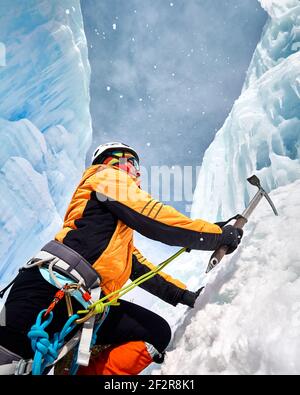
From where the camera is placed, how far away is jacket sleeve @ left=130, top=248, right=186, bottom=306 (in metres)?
2.36

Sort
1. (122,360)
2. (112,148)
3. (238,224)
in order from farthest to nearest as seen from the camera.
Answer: (112,148)
(238,224)
(122,360)

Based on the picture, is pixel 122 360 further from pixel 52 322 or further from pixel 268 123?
pixel 268 123

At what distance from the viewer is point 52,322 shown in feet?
5.37

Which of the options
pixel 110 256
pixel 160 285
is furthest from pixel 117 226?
pixel 160 285

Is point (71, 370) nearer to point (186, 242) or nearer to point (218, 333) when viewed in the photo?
point (218, 333)

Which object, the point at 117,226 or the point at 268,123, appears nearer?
the point at 117,226

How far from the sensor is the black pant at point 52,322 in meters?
1.55

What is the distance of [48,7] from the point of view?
12.6 metres

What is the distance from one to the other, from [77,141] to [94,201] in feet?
46.5

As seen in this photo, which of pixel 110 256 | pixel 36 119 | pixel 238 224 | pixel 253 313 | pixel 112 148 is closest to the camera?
pixel 253 313

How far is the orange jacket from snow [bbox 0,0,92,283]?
1024 cm

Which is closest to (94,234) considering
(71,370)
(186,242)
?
(186,242)

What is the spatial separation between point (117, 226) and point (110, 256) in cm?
18

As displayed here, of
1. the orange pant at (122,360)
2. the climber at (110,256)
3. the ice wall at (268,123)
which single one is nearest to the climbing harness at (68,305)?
the climber at (110,256)
